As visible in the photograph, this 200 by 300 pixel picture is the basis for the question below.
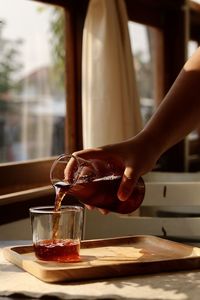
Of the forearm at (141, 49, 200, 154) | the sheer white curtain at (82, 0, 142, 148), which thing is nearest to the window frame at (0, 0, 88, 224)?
the sheer white curtain at (82, 0, 142, 148)

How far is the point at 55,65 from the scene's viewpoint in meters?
2.85

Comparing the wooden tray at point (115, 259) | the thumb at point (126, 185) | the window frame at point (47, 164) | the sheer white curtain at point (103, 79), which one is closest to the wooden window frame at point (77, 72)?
the window frame at point (47, 164)

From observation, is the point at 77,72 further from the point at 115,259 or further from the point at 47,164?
the point at 115,259

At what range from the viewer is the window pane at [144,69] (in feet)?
11.3

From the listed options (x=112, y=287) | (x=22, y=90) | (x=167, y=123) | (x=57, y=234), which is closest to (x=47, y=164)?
(x=22, y=90)

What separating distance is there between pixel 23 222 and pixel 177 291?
4.16ft

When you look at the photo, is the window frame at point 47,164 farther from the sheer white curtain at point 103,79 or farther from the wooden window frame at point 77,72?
the sheer white curtain at point 103,79

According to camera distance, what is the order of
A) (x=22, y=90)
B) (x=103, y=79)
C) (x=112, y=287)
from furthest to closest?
(x=22, y=90)
(x=103, y=79)
(x=112, y=287)

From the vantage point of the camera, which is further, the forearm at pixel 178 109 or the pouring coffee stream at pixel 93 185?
the forearm at pixel 178 109

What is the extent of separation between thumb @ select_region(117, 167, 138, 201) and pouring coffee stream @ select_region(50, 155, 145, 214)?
0.06ft

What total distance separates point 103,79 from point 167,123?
3.67 ft

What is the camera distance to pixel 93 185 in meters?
1.29

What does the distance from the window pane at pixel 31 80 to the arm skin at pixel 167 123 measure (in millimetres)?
1163

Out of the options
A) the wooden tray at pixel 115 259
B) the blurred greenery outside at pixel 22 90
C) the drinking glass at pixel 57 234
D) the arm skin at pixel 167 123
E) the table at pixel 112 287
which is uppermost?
the blurred greenery outside at pixel 22 90
